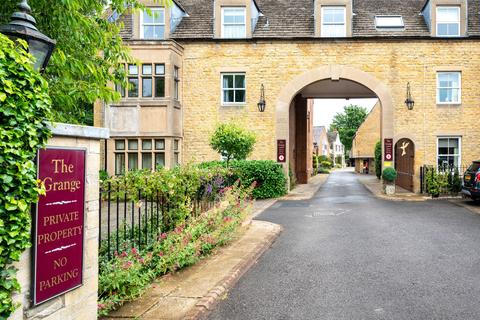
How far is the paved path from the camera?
5184 millimetres

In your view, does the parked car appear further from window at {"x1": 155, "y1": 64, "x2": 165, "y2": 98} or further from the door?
window at {"x1": 155, "y1": 64, "x2": 165, "y2": 98}

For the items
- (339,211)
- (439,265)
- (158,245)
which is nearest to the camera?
(158,245)

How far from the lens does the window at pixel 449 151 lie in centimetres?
2128

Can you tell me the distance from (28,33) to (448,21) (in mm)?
22334

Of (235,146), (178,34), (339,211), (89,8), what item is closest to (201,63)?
(178,34)

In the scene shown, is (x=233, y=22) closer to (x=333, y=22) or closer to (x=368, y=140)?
(x=333, y=22)

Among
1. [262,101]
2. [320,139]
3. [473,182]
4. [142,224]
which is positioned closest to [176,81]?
[262,101]

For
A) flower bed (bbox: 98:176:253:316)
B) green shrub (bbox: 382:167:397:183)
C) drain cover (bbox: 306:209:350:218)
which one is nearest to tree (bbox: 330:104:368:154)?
green shrub (bbox: 382:167:397:183)

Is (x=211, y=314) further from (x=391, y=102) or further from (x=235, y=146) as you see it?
(x=391, y=102)

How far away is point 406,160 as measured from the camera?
22.8m

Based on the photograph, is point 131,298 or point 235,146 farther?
point 235,146

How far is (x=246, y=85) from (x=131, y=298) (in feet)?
58.9

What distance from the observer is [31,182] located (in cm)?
310

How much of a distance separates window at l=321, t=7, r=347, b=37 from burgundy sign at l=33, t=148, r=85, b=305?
20029 millimetres
